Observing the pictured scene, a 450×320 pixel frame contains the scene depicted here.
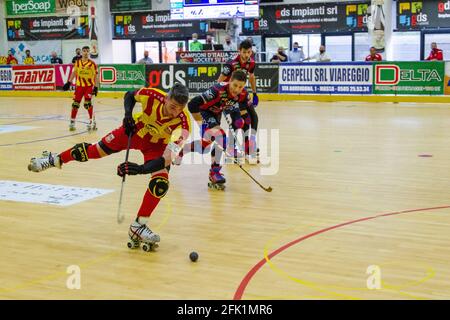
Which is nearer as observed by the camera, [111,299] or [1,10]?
[111,299]

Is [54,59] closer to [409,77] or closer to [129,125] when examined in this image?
[409,77]

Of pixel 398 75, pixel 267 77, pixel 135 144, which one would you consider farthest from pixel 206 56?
pixel 135 144

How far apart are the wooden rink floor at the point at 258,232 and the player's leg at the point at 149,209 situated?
145 millimetres

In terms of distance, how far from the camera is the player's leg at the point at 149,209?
5.97 m

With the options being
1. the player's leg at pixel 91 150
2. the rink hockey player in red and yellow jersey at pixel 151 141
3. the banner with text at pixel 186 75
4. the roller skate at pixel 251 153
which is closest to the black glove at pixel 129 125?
the rink hockey player in red and yellow jersey at pixel 151 141

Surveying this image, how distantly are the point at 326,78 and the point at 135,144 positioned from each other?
15.7m

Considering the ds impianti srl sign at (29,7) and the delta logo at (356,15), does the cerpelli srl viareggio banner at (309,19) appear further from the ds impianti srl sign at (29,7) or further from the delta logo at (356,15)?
the ds impianti srl sign at (29,7)

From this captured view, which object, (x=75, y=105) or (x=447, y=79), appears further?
(x=447, y=79)

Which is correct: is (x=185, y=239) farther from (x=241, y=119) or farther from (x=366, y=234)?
(x=241, y=119)

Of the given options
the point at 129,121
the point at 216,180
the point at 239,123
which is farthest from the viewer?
the point at 239,123

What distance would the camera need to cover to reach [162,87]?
77.9 feet

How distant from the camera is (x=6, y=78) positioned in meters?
26.8
